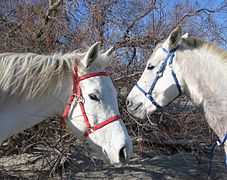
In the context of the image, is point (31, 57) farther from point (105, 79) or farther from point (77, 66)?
point (105, 79)

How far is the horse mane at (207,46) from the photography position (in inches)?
114

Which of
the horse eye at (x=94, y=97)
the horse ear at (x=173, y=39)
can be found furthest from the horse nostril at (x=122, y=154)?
the horse ear at (x=173, y=39)

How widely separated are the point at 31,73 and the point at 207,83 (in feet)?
5.01

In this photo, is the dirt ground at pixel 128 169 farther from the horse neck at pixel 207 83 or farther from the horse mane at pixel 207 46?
the horse mane at pixel 207 46

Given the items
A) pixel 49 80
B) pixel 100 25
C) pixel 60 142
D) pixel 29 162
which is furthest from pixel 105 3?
pixel 49 80

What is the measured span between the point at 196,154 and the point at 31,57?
12.3ft

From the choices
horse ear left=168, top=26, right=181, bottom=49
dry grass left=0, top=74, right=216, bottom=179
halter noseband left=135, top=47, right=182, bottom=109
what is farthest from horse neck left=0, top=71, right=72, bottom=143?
dry grass left=0, top=74, right=216, bottom=179

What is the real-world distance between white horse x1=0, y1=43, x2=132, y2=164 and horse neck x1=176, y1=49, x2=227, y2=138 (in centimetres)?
94

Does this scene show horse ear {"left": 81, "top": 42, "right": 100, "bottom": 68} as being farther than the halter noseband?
No

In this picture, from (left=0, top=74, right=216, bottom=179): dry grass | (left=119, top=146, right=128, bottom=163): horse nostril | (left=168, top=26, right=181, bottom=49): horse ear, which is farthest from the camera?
(left=0, top=74, right=216, bottom=179): dry grass

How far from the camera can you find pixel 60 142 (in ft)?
14.3

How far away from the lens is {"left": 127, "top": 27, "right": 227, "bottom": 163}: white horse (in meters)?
2.90

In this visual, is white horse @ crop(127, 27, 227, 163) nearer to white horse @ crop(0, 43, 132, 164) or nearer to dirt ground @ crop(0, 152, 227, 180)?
white horse @ crop(0, 43, 132, 164)

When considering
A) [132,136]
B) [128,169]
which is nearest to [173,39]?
[132,136]
